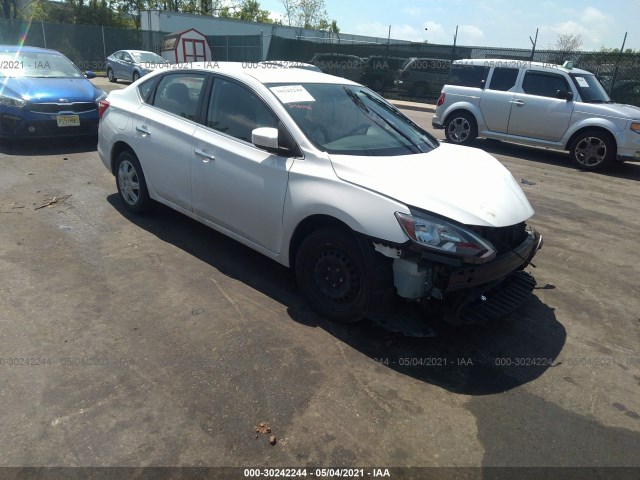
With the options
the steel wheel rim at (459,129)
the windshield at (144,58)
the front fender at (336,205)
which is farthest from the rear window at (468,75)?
the windshield at (144,58)

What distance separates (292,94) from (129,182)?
92.8 inches

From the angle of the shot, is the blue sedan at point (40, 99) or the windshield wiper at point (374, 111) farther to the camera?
the blue sedan at point (40, 99)

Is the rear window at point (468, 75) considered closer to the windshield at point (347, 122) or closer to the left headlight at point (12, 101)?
the windshield at point (347, 122)

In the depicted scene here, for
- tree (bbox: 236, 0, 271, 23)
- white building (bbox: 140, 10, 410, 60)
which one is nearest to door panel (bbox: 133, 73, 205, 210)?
white building (bbox: 140, 10, 410, 60)

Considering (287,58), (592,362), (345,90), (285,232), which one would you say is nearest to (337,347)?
(285,232)

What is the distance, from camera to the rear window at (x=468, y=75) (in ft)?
35.7

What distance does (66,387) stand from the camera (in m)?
2.83

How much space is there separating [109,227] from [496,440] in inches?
168

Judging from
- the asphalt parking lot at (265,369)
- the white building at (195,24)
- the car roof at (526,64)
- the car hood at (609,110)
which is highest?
the white building at (195,24)

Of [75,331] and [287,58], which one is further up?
[287,58]

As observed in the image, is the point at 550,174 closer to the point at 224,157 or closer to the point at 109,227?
the point at 224,157

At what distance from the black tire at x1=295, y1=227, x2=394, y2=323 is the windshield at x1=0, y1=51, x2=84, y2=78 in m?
7.59

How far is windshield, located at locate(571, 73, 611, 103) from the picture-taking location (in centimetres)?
954

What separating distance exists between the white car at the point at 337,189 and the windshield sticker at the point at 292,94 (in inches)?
0.5
